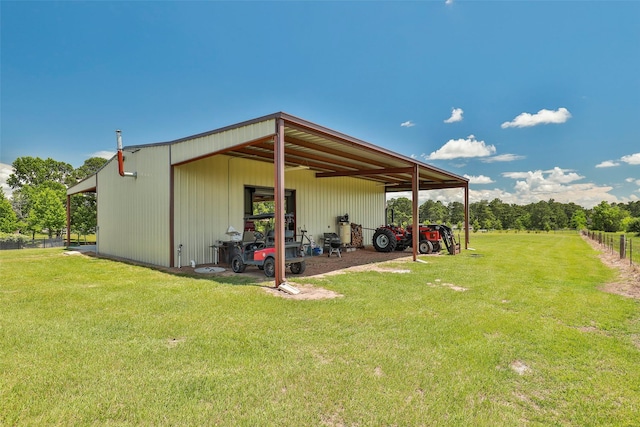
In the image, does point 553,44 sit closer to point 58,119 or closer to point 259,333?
point 259,333

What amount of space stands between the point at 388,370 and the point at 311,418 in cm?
93

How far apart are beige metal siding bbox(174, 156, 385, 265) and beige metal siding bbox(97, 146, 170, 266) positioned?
47 centimetres

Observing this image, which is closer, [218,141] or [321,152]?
[218,141]

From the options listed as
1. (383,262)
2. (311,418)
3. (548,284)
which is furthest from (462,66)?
(311,418)

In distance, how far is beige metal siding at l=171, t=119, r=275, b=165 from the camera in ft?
20.5

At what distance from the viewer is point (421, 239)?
12398 millimetres

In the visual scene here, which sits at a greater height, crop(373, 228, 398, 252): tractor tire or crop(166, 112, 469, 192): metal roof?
crop(166, 112, 469, 192): metal roof

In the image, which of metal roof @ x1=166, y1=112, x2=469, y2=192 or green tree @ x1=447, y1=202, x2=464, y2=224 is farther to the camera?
green tree @ x1=447, y1=202, x2=464, y2=224

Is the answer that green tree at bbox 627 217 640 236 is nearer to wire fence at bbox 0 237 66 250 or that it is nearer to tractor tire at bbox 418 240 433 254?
tractor tire at bbox 418 240 433 254

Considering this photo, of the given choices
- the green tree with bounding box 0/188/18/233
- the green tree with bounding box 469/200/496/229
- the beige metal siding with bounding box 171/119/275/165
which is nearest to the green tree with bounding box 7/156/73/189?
the green tree with bounding box 0/188/18/233

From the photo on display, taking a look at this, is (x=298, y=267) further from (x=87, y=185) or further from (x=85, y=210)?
(x=85, y=210)

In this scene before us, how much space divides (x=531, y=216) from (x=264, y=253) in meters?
56.4

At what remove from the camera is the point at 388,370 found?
2746mm

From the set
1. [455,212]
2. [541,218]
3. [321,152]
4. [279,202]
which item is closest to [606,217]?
[541,218]
